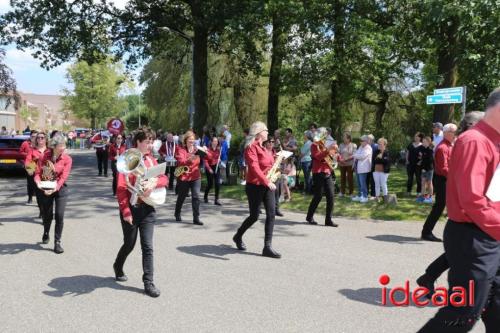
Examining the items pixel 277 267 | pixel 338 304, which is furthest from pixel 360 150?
pixel 338 304

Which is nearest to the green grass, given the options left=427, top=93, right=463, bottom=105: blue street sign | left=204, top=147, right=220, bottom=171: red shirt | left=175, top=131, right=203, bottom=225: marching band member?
left=204, top=147, right=220, bottom=171: red shirt

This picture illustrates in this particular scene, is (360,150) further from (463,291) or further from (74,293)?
(463,291)

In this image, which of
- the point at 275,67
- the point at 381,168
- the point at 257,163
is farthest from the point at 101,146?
the point at 257,163

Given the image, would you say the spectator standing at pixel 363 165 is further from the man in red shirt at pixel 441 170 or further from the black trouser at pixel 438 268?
the black trouser at pixel 438 268

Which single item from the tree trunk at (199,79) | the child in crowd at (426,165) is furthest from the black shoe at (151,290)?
the tree trunk at (199,79)

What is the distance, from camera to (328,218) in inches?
367

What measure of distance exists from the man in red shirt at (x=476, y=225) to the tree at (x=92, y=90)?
186 ft

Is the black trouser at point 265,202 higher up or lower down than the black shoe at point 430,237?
higher up

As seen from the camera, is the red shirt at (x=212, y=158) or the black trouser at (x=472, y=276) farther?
the red shirt at (x=212, y=158)

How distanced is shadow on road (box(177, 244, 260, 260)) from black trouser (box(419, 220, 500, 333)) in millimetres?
4214

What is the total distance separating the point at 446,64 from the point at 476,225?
11777mm

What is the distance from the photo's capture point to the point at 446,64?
1342cm

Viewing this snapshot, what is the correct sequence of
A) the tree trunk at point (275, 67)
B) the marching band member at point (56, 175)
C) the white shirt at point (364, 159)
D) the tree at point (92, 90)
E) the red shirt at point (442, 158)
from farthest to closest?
1. the tree at point (92, 90)
2. the tree trunk at point (275, 67)
3. the white shirt at point (364, 159)
4. the red shirt at point (442, 158)
5. the marching band member at point (56, 175)

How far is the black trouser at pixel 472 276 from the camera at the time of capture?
2807 millimetres
